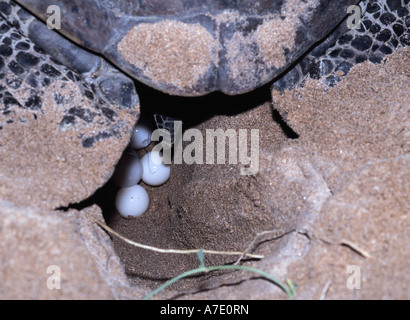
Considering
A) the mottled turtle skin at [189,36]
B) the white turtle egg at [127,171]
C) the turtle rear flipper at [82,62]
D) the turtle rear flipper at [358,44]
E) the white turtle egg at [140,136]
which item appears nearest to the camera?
the mottled turtle skin at [189,36]

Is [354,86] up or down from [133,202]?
up

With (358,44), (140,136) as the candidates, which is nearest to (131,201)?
(140,136)

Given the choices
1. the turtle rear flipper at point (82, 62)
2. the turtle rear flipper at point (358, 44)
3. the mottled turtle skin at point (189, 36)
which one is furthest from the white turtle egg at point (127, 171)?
the turtle rear flipper at point (358, 44)

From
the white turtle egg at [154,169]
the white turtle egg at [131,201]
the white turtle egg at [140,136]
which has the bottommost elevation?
the white turtle egg at [131,201]

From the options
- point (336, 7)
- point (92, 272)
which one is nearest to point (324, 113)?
point (336, 7)

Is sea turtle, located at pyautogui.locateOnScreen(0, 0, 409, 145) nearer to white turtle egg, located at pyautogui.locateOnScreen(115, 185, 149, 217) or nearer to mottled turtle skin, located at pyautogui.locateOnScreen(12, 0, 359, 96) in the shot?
mottled turtle skin, located at pyautogui.locateOnScreen(12, 0, 359, 96)

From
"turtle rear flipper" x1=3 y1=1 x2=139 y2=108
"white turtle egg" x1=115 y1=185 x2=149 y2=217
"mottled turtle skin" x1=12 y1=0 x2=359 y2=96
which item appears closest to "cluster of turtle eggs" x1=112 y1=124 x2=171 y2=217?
"white turtle egg" x1=115 y1=185 x2=149 y2=217

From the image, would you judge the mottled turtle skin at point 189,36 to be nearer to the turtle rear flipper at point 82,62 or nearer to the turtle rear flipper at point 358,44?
the turtle rear flipper at point 82,62

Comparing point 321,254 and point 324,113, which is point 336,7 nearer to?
point 324,113
